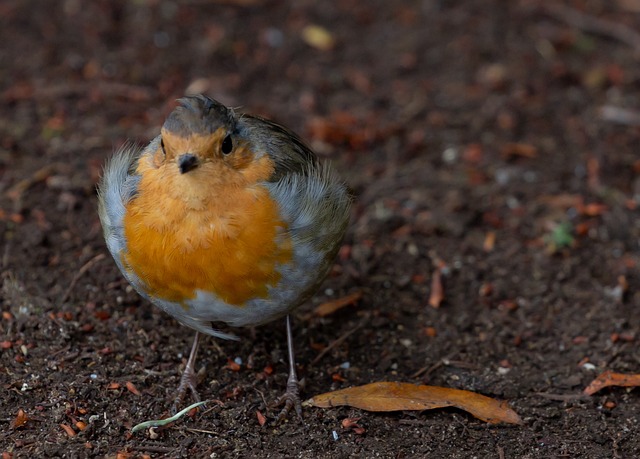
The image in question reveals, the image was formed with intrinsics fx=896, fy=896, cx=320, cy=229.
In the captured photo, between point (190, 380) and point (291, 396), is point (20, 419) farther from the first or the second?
point (291, 396)

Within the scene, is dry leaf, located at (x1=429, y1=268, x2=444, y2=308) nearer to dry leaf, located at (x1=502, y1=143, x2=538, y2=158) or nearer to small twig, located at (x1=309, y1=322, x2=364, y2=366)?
small twig, located at (x1=309, y1=322, x2=364, y2=366)

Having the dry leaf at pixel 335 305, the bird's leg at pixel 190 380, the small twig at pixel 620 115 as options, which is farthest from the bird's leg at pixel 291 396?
the small twig at pixel 620 115

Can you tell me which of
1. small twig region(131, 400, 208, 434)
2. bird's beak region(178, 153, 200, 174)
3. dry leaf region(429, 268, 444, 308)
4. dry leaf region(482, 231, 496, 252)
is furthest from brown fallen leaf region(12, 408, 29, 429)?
dry leaf region(482, 231, 496, 252)

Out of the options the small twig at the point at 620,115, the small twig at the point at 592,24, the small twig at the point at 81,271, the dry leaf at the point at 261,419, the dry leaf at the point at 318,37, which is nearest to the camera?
the dry leaf at the point at 261,419

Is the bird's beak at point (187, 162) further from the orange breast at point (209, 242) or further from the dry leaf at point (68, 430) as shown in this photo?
the dry leaf at point (68, 430)

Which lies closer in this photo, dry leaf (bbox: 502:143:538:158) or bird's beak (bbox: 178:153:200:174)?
bird's beak (bbox: 178:153:200:174)

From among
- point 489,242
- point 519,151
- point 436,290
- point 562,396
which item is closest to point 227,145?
point 436,290
